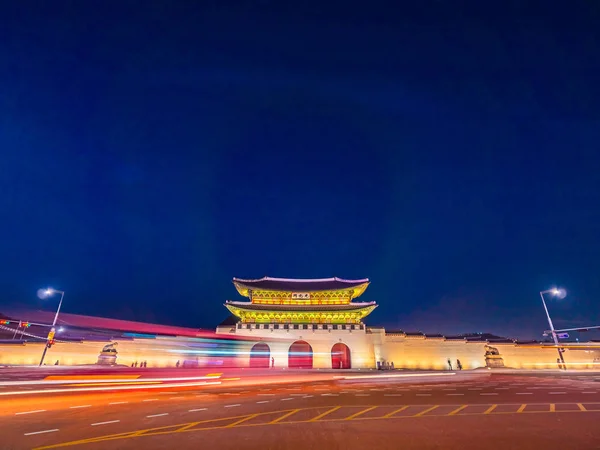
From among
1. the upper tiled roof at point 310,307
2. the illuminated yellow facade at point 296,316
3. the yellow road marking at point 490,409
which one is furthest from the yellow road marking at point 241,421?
the illuminated yellow facade at point 296,316

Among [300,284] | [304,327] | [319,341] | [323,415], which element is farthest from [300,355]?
[323,415]

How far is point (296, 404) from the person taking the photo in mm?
10430

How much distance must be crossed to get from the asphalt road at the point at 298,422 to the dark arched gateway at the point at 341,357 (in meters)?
25.9

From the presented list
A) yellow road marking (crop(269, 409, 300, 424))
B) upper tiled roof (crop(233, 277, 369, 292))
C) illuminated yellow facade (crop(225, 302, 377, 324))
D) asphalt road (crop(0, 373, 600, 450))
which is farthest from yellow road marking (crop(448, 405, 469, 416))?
upper tiled roof (crop(233, 277, 369, 292))

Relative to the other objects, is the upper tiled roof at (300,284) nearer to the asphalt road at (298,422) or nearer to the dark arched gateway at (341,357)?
the dark arched gateway at (341,357)

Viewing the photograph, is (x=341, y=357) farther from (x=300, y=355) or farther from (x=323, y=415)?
(x=323, y=415)

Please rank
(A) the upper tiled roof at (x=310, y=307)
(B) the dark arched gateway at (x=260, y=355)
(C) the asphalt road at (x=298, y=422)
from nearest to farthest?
(C) the asphalt road at (x=298, y=422) < (B) the dark arched gateway at (x=260, y=355) < (A) the upper tiled roof at (x=310, y=307)

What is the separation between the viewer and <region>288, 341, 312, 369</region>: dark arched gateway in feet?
115

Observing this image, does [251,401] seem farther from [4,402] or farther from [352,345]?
[352,345]

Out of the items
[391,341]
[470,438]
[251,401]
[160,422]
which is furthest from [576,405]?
[391,341]

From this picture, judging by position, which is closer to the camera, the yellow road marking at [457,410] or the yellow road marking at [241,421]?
the yellow road marking at [241,421]

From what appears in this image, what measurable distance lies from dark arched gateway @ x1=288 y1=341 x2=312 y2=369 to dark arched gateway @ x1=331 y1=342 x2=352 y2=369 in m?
2.72

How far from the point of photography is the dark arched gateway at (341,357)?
3562cm

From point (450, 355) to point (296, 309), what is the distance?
60.2 feet
